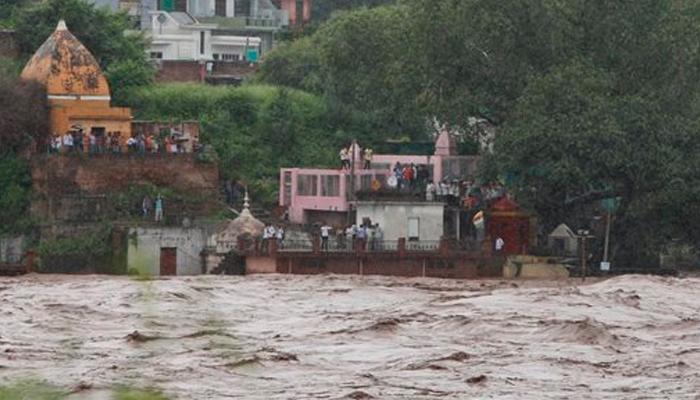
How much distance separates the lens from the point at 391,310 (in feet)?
166

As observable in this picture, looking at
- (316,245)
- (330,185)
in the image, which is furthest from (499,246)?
(330,185)

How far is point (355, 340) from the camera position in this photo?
4234 centimetres

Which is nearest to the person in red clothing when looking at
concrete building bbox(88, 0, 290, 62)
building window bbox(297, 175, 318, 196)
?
building window bbox(297, 175, 318, 196)

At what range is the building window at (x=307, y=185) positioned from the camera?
73.2 m

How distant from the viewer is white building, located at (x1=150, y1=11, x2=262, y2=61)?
306 ft

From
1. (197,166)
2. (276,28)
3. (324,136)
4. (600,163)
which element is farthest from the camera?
(276,28)

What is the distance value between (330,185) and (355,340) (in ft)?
103

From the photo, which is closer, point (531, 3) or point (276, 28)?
point (531, 3)

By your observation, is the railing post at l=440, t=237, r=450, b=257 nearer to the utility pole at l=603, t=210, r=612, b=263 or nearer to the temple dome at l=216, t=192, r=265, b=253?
the utility pole at l=603, t=210, r=612, b=263

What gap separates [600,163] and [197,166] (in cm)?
1107

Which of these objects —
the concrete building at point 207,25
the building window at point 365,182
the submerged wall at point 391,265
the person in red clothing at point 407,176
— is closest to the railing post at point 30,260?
the submerged wall at point 391,265

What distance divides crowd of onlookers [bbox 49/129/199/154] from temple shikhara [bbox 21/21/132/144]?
256mm

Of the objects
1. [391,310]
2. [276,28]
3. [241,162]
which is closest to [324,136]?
[241,162]

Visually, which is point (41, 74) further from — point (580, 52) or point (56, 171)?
point (580, 52)
